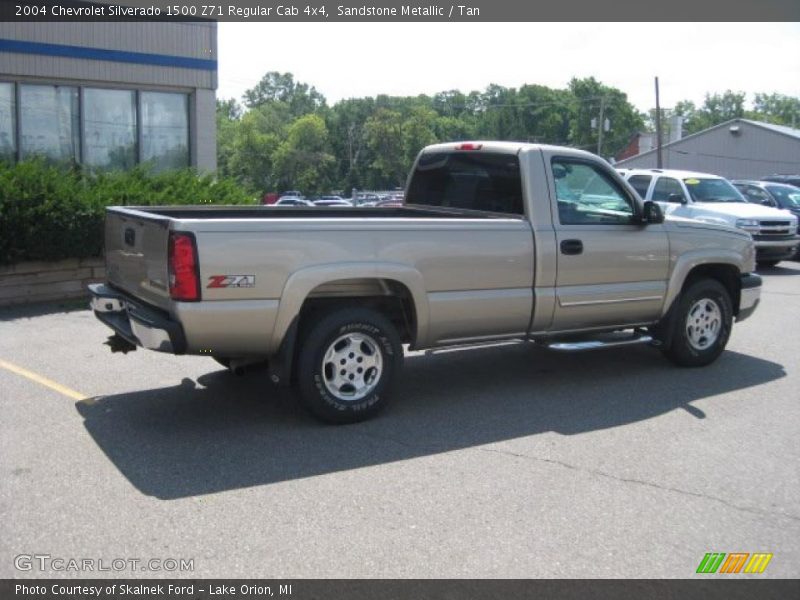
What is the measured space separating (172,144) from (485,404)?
12498 millimetres

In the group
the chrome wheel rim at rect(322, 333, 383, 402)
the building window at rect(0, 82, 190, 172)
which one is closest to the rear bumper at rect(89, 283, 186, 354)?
the chrome wheel rim at rect(322, 333, 383, 402)

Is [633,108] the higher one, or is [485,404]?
[633,108]

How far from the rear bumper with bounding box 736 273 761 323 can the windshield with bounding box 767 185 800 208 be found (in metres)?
13.5

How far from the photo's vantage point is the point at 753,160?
57.4 meters

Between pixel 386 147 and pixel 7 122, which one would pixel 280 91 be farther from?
pixel 7 122

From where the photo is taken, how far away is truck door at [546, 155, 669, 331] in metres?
7.12

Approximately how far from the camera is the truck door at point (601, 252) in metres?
7.12

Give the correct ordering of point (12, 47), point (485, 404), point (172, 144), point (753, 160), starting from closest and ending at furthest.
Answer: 1. point (485, 404)
2. point (12, 47)
3. point (172, 144)
4. point (753, 160)

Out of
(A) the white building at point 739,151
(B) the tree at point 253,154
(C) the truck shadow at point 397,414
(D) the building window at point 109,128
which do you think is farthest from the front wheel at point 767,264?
(B) the tree at point 253,154

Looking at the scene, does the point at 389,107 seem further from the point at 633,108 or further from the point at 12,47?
the point at 12,47

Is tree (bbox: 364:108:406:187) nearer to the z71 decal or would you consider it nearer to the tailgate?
the tailgate

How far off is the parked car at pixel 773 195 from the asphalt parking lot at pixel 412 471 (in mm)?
13689

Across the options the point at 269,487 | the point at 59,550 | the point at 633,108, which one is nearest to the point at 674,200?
the point at 269,487

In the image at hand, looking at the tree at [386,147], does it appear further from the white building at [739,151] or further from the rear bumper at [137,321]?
the rear bumper at [137,321]
